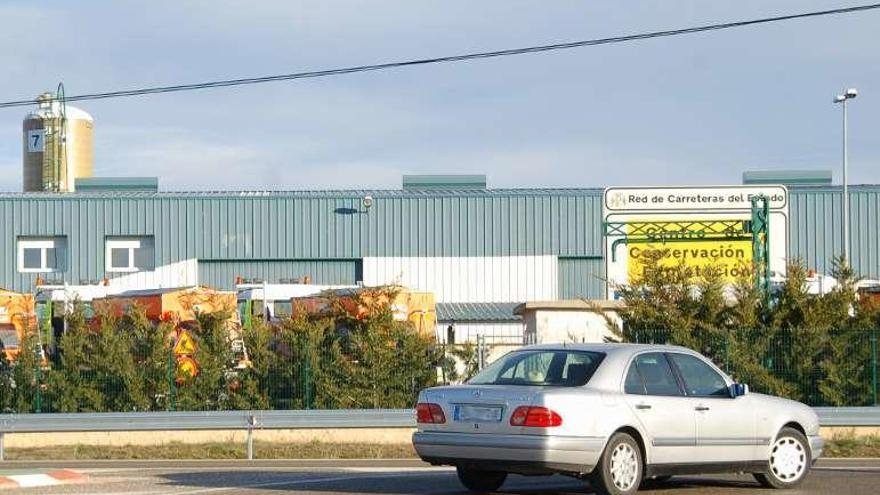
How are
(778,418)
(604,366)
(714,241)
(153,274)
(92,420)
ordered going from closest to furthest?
(604,366) < (778,418) < (92,420) < (714,241) < (153,274)

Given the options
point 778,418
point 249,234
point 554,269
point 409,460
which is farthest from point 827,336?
point 249,234

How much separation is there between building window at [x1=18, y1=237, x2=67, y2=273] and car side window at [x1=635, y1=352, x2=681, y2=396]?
137ft

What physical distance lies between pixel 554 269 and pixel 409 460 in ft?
105

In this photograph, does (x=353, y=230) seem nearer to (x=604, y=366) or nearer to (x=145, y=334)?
(x=145, y=334)

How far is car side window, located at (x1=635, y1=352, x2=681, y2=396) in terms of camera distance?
45.5ft

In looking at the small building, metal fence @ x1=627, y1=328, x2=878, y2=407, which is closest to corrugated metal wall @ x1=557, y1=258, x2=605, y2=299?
the small building

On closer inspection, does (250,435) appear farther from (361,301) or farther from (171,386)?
(361,301)

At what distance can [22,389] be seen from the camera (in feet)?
88.4

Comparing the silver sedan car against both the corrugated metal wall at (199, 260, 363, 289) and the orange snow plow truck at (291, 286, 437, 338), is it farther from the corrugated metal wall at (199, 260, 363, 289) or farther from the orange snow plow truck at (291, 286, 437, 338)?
the corrugated metal wall at (199, 260, 363, 289)

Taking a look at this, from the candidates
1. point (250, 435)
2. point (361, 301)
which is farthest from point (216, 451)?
point (361, 301)

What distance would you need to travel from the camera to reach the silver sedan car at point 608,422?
12922 mm

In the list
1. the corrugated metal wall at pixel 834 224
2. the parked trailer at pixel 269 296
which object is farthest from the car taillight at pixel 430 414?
the corrugated metal wall at pixel 834 224

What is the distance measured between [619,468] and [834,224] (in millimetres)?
41264

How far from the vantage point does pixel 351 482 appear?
15211 millimetres
